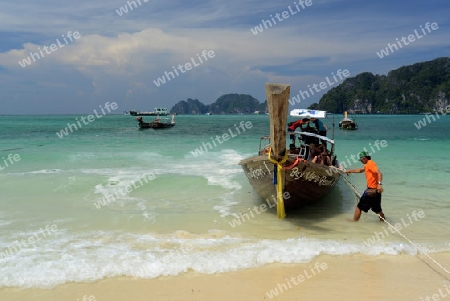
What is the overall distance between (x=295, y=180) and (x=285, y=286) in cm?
262

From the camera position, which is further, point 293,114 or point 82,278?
point 293,114

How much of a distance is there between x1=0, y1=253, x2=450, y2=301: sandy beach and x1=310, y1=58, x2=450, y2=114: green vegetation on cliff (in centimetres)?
12244

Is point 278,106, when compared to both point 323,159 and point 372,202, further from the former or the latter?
point 323,159

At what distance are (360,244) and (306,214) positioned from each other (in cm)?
190

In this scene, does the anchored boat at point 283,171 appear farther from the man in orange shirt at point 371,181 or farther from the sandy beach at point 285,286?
the sandy beach at point 285,286

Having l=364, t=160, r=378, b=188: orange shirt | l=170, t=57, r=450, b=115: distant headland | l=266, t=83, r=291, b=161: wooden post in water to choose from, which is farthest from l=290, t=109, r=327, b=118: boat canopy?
l=170, t=57, r=450, b=115: distant headland

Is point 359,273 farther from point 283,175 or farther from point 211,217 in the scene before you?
point 211,217

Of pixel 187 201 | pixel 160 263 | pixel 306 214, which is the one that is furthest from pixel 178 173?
pixel 160 263

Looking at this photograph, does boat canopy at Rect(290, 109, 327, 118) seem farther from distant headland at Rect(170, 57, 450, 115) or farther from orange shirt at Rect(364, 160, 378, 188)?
distant headland at Rect(170, 57, 450, 115)

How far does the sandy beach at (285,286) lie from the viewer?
4.52m

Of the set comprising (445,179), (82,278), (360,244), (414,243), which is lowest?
(445,179)

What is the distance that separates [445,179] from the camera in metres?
11.9

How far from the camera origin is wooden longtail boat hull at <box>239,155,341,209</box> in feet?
22.8

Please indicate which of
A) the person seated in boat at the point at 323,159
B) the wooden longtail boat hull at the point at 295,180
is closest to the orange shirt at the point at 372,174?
the wooden longtail boat hull at the point at 295,180
